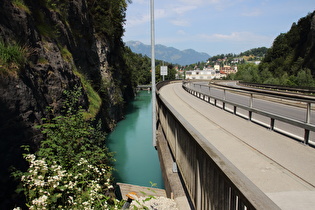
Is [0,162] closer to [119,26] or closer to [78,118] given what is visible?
[78,118]

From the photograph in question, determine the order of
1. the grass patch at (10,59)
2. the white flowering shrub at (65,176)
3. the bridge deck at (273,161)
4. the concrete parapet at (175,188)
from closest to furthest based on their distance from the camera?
the white flowering shrub at (65,176) → the bridge deck at (273,161) → the concrete parapet at (175,188) → the grass patch at (10,59)

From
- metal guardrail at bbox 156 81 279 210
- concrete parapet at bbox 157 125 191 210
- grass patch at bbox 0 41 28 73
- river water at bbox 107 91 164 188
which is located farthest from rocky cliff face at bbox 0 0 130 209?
river water at bbox 107 91 164 188

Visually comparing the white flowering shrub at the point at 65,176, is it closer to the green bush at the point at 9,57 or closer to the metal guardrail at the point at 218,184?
the metal guardrail at the point at 218,184

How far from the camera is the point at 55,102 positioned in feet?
33.7

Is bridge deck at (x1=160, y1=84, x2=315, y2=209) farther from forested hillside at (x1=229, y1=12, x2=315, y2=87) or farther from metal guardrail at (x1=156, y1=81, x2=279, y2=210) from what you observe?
forested hillside at (x1=229, y1=12, x2=315, y2=87)

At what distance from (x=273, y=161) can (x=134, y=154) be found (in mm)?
14839

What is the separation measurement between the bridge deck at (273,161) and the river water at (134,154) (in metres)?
5.75

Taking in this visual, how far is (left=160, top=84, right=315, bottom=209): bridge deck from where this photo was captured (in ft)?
13.5

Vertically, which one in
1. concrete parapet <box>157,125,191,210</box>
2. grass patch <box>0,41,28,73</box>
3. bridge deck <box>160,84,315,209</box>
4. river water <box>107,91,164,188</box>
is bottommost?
river water <box>107,91,164,188</box>

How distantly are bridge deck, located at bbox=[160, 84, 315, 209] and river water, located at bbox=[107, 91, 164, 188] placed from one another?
18.9ft

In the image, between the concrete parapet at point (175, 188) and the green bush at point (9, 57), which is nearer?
the concrete parapet at point (175, 188)

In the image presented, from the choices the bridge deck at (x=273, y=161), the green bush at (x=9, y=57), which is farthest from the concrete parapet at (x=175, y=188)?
the green bush at (x=9, y=57)

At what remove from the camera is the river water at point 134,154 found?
14.6 meters

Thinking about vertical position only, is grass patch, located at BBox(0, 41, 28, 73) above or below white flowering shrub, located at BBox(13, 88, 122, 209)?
above
